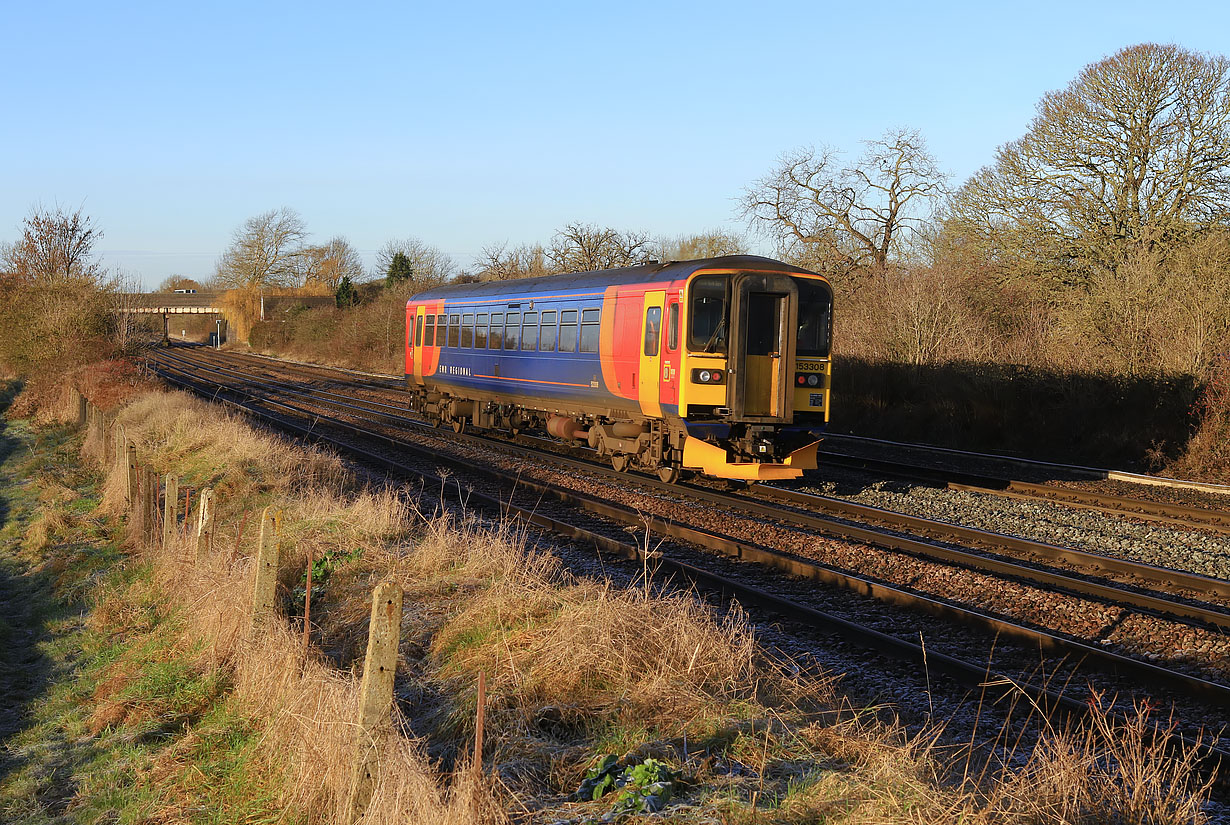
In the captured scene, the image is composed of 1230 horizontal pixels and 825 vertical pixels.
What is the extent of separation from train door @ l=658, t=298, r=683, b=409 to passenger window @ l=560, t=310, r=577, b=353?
289 cm

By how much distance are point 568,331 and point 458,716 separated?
11.1 metres

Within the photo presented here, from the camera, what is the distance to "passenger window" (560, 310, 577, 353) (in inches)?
618

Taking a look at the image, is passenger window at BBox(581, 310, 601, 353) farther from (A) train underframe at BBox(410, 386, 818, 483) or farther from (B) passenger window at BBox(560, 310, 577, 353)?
(A) train underframe at BBox(410, 386, 818, 483)

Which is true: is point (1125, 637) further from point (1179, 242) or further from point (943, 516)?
point (1179, 242)

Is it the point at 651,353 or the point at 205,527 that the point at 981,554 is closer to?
the point at 651,353

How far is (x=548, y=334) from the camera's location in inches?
656

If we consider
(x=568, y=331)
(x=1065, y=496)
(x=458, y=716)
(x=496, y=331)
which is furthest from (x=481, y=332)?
(x=458, y=716)

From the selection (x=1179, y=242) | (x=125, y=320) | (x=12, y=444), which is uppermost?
(x=1179, y=242)

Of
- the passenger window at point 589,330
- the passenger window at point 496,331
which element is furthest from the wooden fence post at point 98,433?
the passenger window at point 589,330

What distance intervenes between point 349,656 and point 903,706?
12.0 ft

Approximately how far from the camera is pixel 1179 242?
72.9 ft

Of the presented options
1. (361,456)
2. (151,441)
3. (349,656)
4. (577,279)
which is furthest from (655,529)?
(151,441)

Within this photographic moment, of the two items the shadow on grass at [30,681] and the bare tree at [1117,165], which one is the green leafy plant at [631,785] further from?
the bare tree at [1117,165]

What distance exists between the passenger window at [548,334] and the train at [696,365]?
34mm
